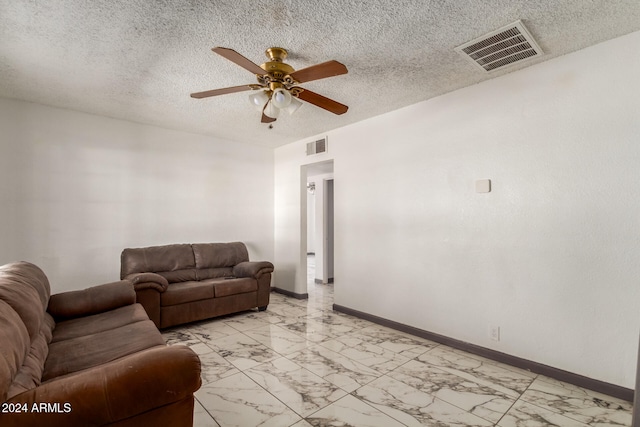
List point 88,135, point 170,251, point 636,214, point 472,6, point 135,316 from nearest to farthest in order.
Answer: point 472,6, point 636,214, point 135,316, point 88,135, point 170,251

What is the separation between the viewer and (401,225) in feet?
11.8

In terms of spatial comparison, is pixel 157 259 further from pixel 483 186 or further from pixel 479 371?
pixel 483 186

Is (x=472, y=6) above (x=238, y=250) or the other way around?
above

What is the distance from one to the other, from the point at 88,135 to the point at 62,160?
1.43 ft

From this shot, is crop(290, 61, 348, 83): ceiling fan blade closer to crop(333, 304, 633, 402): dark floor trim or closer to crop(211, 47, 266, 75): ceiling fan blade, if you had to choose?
crop(211, 47, 266, 75): ceiling fan blade

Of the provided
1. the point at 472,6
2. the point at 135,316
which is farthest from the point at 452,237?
the point at 135,316

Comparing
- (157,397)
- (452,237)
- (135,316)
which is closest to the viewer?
(157,397)

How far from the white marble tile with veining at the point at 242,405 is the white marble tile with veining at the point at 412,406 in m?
0.60

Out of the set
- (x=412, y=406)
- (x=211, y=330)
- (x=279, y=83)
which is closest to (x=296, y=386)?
(x=412, y=406)

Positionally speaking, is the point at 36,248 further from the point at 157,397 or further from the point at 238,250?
the point at 157,397

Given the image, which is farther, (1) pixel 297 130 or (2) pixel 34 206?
(1) pixel 297 130

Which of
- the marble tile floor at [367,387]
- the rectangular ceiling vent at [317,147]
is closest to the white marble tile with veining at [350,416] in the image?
the marble tile floor at [367,387]

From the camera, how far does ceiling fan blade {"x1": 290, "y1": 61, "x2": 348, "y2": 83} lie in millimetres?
1989

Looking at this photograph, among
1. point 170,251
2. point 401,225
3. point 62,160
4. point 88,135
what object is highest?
point 88,135
